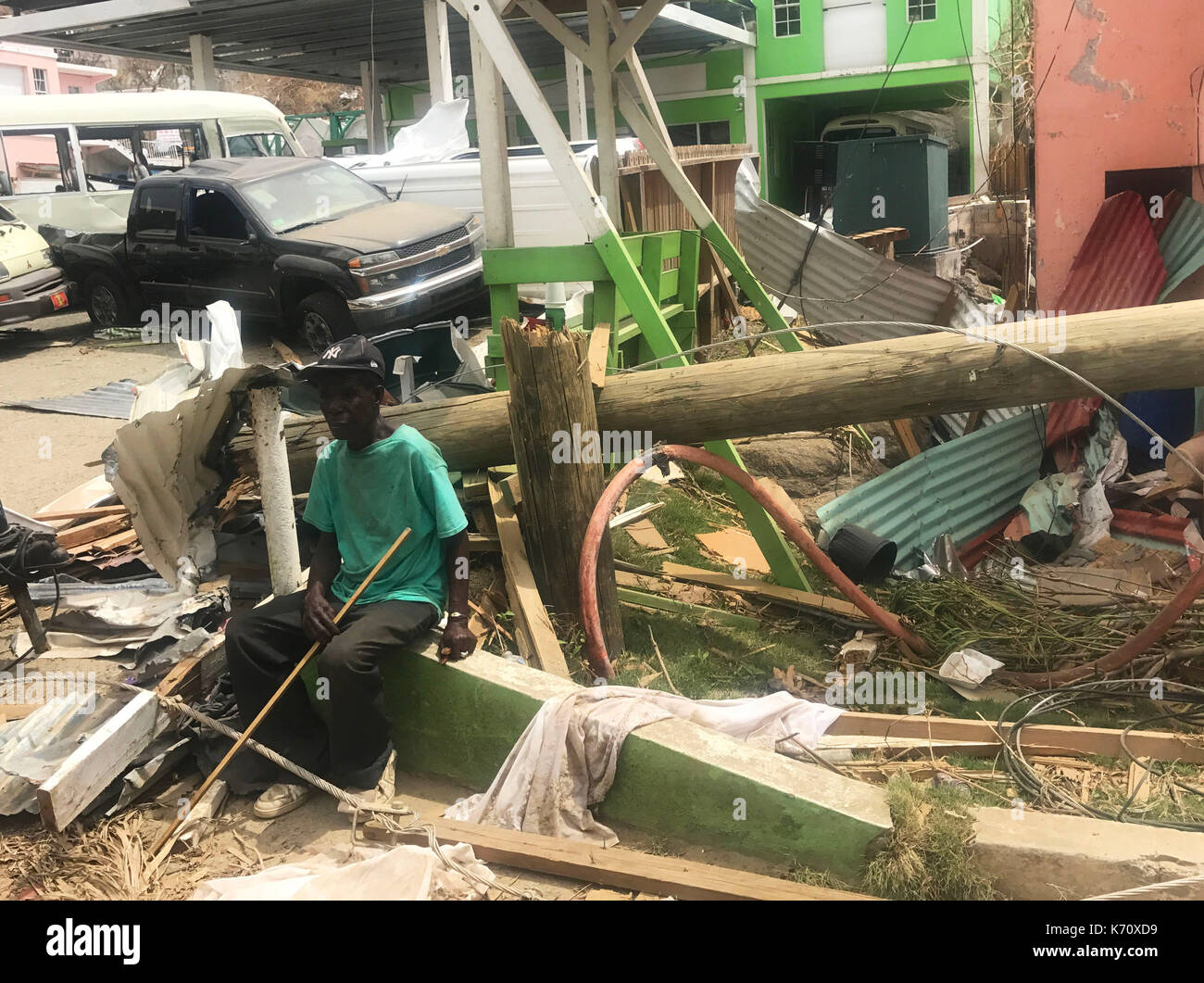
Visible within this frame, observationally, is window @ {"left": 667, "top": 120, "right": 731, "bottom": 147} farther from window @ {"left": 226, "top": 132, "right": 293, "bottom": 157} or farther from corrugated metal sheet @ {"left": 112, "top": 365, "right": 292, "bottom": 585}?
corrugated metal sheet @ {"left": 112, "top": 365, "right": 292, "bottom": 585}

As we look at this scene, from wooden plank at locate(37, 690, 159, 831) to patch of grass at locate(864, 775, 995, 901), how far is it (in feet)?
9.27

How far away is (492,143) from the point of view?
6344 millimetres

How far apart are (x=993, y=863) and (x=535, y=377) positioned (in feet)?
9.48

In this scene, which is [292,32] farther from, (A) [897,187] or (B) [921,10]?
(B) [921,10]

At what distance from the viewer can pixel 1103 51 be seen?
8031 mm

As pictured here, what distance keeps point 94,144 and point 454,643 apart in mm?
12250

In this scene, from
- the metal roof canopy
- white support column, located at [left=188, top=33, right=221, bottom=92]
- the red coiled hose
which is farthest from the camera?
white support column, located at [left=188, top=33, right=221, bottom=92]

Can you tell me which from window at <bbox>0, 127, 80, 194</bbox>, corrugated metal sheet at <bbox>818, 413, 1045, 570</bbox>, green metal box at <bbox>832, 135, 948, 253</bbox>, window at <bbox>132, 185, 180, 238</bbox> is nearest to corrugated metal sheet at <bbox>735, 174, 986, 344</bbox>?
corrugated metal sheet at <bbox>818, 413, 1045, 570</bbox>

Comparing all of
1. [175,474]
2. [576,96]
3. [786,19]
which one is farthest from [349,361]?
[786,19]

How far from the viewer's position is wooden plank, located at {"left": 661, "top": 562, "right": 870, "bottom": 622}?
18.8 ft

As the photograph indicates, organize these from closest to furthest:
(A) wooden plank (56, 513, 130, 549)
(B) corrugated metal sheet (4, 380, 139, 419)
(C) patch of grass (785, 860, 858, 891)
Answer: (C) patch of grass (785, 860, 858, 891) < (A) wooden plank (56, 513, 130, 549) < (B) corrugated metal sheet (4, 380, 139, 419)

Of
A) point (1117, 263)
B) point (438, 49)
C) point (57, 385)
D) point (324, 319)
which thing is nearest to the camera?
point (1117, 263)

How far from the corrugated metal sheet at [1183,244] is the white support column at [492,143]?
14.9 ft
